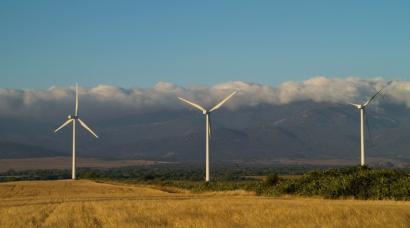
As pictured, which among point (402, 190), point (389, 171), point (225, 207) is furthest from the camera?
point (389, 171)

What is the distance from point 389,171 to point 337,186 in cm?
723

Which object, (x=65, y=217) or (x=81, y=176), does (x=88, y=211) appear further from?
(x=81, y=176)

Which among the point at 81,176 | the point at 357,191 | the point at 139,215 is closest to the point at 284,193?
the point at 357,191

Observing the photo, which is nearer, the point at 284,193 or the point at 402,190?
the point at 402,190

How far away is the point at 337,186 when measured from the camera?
49.4 metres

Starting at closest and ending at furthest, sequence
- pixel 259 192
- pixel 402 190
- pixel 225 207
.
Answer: pixel 225 207 → pixel 402 190 → pixel 259 192

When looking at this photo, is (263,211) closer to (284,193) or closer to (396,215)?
(396,215)

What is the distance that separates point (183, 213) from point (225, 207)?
326 cm

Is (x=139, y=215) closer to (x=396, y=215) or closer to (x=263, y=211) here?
(x=263, y=211)

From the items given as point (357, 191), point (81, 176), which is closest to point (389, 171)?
point (357, 191)

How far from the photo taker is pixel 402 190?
149ft

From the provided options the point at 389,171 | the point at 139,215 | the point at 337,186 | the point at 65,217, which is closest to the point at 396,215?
the point at 139,215

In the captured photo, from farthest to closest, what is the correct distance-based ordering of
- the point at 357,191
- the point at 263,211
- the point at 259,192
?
the point at 259,192 < the point at 357,191 < the point at 263,211

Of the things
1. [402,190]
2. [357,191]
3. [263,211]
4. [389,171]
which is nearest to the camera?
[263,211]
